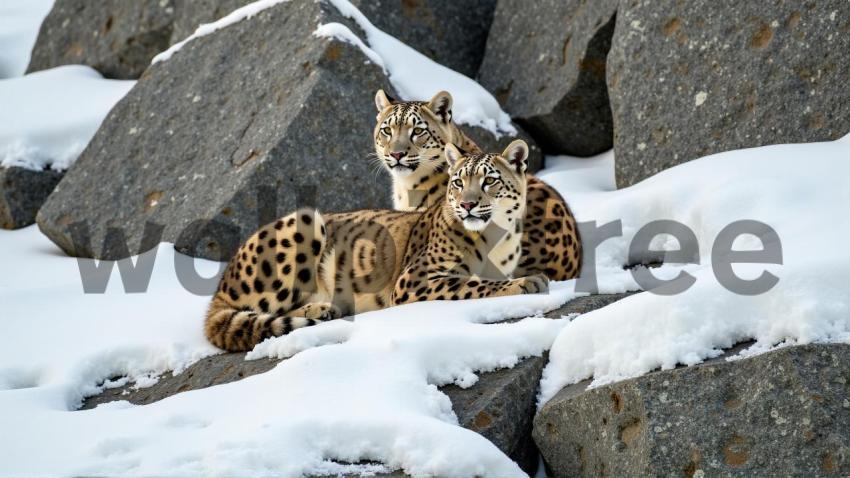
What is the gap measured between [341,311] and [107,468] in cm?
295

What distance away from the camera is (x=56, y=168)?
40.0 ft

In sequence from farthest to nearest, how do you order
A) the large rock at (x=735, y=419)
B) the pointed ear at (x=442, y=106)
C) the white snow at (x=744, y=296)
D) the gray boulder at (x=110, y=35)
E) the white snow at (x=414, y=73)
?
the gray boulder at (x=110, y=35) < the white snow at (x=414, y=73) < the pointed ear at (x=442, y=106) < the white snow at (x=744, y=296) < the large rock at (x=735, y=419)

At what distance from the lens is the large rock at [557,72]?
11.2 metres

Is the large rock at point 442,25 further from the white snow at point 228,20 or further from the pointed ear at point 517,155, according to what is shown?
the pointed ear at point 517,155

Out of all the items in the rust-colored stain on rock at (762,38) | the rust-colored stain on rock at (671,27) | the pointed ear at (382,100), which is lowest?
the pointed ear at (382,100)

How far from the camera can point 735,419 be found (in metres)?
5.32

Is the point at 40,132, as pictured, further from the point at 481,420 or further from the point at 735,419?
the point at 735,419

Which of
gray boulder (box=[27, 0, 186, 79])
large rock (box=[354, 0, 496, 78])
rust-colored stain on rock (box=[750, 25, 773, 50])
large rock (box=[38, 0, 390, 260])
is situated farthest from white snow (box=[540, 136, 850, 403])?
gray boulder (box=[27, 0, 186, 79])

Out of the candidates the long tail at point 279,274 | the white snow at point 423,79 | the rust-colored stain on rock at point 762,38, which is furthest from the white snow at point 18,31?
the rust-colored stain on rock at point 762,38

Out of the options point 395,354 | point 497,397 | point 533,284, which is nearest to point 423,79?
point 533,284

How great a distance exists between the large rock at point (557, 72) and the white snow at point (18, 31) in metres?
7.35

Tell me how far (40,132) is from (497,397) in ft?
26.4

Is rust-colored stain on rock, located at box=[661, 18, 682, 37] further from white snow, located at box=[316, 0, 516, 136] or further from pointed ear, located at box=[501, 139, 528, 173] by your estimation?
pointed ear, located at box=[501, 139, 528, 173]

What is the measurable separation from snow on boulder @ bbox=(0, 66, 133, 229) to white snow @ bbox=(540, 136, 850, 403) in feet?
21.3
